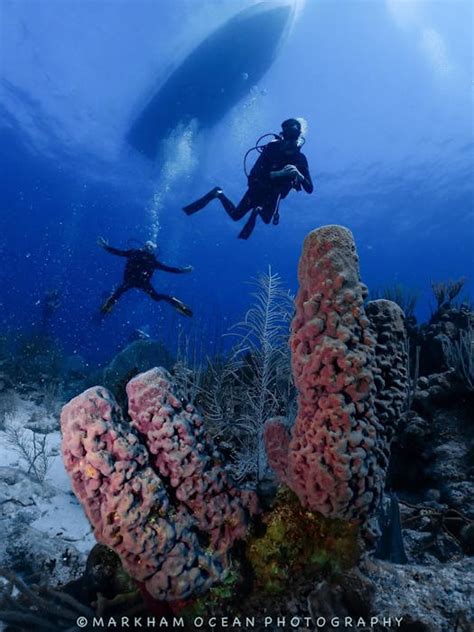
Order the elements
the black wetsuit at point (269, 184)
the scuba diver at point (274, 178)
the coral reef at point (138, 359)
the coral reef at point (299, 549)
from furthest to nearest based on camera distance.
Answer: the coral reef at point (138, 359)
the black wetsuit at point (269, 184)
the scuba diver at point (274, 178)
the coral reef at point (299, 549)

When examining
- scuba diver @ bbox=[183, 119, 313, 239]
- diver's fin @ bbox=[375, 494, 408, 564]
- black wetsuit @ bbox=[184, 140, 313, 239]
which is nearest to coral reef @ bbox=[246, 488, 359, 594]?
diver's fin @ bbox=[375, 494, 408, 564]

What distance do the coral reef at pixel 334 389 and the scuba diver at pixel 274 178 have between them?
776cm

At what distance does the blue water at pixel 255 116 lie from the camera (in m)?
29.7

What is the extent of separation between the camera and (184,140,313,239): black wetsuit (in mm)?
9906

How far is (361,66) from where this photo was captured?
112 feet

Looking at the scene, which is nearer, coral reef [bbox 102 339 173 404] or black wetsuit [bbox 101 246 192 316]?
coral reef [bbox 102 339 173 404]

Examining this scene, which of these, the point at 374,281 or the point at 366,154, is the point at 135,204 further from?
the point at 374,281

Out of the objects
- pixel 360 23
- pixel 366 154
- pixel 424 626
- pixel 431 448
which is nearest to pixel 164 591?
pixel 424 626

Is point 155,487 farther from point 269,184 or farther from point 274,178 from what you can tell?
point 269,184

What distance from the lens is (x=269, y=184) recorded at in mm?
10336

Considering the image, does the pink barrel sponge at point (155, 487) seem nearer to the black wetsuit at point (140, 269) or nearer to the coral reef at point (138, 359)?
the coral reef at point (138, 359)

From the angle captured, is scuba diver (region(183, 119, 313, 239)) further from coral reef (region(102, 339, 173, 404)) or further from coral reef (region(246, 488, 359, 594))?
coral reef (region(246, 488, 359, 594))

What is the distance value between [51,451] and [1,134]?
4037cm

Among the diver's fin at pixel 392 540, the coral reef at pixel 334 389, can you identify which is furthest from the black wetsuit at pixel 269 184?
the diver's fin at pixel 392 540
